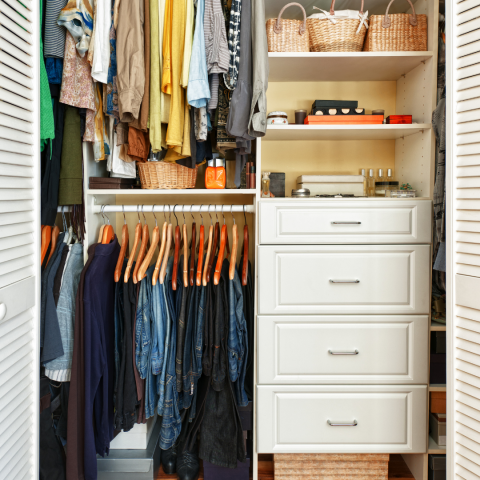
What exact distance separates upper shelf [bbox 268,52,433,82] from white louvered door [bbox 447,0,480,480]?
518 mm

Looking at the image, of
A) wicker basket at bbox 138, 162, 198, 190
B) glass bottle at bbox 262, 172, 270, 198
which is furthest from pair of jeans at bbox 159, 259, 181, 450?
glass bottle at bbox 262, 172, 270, 198

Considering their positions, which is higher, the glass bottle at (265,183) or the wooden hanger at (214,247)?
the glass bottle at (265,183)

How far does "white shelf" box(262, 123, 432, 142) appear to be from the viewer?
167 cm

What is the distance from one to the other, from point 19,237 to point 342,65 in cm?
160

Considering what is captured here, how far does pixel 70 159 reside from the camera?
159 centimetres

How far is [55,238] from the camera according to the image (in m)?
1.71

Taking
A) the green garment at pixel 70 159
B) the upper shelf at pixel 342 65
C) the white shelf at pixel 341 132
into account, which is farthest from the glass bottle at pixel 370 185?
the green garment at pixel 70 159

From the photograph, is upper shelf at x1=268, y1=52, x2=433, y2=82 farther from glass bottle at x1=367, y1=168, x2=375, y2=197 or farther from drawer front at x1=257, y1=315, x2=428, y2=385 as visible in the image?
drawer front at x1=257, y1=315, x2=428, y2=385

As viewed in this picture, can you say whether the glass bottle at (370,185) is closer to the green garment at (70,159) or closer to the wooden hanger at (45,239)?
the green garment at (70,159)

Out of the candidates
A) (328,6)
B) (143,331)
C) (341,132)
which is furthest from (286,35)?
(143,331)

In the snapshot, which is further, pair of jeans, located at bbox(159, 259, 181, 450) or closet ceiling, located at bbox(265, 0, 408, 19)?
closet ceiling, located at bbox(265, 0, 408, 19)

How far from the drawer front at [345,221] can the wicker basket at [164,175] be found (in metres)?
0.41

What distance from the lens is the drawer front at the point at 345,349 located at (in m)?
1.64

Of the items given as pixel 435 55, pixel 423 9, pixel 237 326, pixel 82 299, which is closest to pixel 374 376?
pixel 237 326
